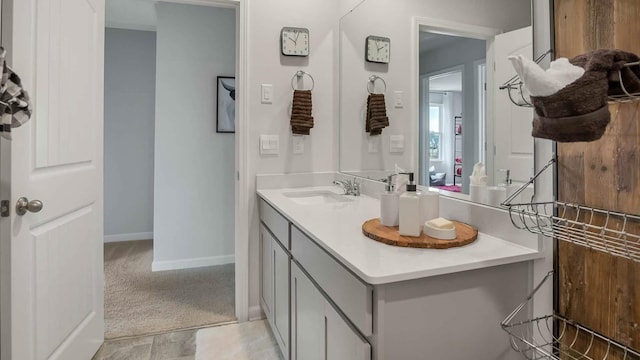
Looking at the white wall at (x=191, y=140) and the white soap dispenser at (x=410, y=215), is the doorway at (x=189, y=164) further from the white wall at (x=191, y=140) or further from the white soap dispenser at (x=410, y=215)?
the white soap dispenser at (x=410, y=215)

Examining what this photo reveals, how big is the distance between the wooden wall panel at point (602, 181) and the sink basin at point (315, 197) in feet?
4.09

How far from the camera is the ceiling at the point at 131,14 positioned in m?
3.52

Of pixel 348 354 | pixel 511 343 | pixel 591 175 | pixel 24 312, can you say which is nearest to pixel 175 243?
pixel 24 312

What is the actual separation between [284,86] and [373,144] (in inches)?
27.9

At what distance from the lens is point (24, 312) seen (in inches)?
52.9

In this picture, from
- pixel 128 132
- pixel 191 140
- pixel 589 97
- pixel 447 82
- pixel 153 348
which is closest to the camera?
pixel 589 97

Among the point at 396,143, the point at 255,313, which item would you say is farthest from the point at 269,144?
the point at 255,313

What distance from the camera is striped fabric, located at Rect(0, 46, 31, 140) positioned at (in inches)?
43.5

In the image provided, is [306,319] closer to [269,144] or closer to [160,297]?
[269,144]

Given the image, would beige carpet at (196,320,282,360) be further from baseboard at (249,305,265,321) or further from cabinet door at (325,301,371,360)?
cabinet door at (325,301,371,360)

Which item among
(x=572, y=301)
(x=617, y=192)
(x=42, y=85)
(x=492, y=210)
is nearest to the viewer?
(x=617, y=192)

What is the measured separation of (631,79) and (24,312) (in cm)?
193

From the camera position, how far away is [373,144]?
7.18ft

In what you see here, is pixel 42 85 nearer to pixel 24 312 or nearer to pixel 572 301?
pixel 24 312
